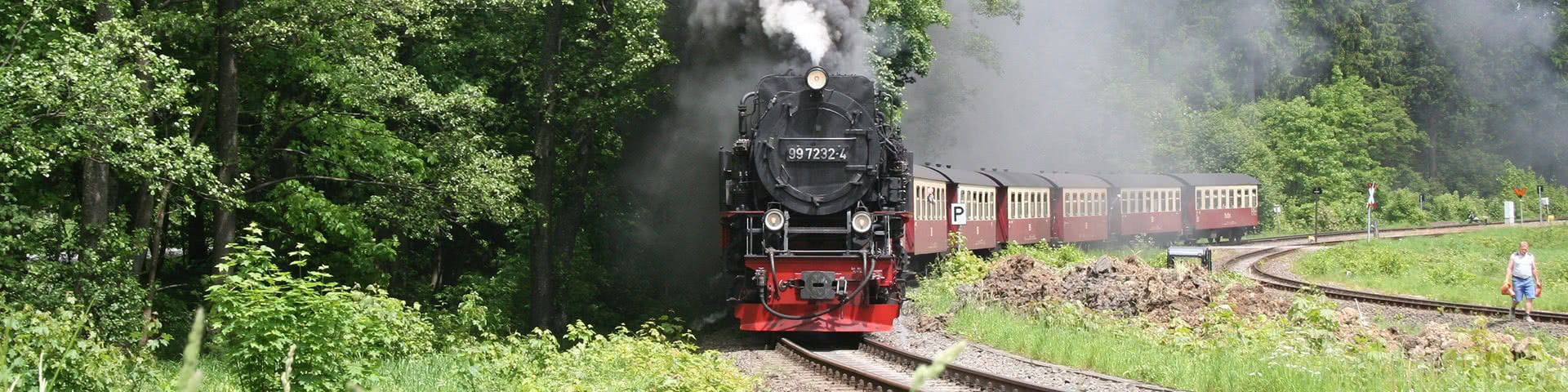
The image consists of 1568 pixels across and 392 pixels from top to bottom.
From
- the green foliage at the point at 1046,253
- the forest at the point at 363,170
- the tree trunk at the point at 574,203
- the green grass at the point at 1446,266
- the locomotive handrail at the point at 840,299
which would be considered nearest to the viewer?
the forest at the point at 363,170

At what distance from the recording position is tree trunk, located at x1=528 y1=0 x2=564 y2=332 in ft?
66.6

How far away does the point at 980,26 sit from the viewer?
42.2 m

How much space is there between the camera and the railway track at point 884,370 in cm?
1031

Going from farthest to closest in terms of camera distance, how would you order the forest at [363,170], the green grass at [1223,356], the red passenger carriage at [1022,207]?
the red passenger carriage at [1022,207] < the forest at [363,170] < the green grass at [1223,356]

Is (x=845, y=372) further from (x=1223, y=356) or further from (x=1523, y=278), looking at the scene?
(x=1523, y=278)

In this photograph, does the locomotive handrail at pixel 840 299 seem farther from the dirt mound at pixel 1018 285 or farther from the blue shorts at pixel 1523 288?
the blue shorts at pixel 1523 288

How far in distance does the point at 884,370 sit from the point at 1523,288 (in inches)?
328

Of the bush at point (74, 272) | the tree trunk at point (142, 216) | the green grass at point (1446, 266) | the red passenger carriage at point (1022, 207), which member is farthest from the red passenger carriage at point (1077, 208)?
the bush at point (74, 272)

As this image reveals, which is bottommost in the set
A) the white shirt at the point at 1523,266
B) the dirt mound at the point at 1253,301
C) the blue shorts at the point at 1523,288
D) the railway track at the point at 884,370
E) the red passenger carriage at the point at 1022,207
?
the railway track at the point at 884,370

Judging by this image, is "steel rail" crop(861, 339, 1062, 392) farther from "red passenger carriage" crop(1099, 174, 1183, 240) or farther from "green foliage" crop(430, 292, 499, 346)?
"red passenger carriage" crop(1099, 174, 1183, 240)

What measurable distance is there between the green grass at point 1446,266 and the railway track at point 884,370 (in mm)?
10120

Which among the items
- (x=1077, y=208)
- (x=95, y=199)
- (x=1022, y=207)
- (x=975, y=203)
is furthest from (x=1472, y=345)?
(x=1077, y=208)

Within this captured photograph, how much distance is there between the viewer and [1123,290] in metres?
15.7

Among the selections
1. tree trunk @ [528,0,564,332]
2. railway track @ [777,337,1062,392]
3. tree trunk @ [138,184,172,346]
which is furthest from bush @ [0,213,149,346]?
tree trunk @ [528,0,564,332]
